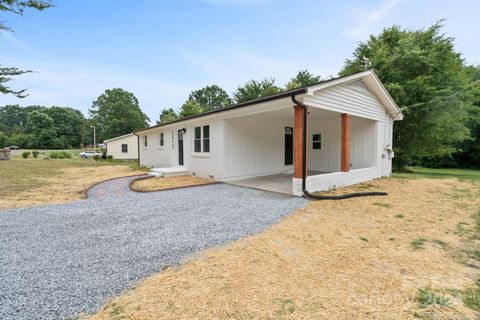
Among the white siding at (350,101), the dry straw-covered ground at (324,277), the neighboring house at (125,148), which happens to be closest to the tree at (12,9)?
the white siding at (350,101)

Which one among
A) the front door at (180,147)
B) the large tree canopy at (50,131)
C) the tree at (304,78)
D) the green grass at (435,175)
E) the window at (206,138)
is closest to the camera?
the window at (206,138)

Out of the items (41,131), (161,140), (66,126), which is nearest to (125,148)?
(161,140)

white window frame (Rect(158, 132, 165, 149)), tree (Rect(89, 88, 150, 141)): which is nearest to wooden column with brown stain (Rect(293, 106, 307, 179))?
white window frame (Rect(158, 132, 165, 149))

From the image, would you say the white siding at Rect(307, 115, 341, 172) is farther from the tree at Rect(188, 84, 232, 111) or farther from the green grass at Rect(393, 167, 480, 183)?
the tree at Rect(188, 84, 232, 111)

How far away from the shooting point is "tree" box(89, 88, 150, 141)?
147 ft

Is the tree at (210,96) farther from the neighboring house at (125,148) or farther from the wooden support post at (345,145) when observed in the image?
the wooden support post at (345,145)

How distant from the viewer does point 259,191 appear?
7223 mm

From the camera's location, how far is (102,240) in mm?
3506

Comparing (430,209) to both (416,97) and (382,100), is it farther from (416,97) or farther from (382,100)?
(416,97)

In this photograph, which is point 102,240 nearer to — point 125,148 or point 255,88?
point 255,88

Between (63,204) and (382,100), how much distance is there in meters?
11.4

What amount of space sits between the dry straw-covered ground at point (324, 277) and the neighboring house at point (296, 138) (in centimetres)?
283

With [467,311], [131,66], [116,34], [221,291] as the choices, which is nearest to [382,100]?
[467,311]

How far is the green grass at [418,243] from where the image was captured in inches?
131
